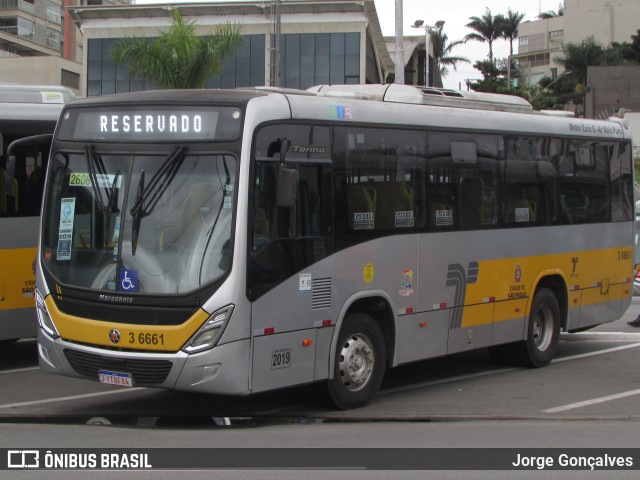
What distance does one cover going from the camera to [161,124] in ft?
28.8

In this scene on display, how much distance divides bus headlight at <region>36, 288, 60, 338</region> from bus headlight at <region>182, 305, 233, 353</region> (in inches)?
60.5

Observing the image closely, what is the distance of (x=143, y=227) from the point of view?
8555 mm

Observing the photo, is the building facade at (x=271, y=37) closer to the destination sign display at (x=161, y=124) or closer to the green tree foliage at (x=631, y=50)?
the destination sign display at (x=161, y=124)

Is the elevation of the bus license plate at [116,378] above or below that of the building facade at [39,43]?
below

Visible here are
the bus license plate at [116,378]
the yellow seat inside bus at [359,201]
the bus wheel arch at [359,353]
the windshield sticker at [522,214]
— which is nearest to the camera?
A: the bus license plate at [116,378]

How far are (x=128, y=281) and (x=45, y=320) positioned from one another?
1172 millimetres

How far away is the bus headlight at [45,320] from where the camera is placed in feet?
29.6

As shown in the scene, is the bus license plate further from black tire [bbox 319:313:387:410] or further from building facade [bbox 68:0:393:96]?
building facade [bbox 68:0:393:96]

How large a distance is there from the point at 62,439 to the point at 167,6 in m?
47.3

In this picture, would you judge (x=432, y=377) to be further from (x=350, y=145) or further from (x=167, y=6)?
(x=167, y=6)

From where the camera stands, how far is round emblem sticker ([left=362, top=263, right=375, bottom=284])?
974 cm

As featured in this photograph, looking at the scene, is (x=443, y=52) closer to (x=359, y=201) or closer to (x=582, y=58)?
(x=582, y=58)

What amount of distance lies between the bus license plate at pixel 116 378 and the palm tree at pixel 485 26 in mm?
106835

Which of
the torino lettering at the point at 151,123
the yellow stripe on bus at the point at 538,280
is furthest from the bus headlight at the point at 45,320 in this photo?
the yellow stripe on bus at the point at 538,280
